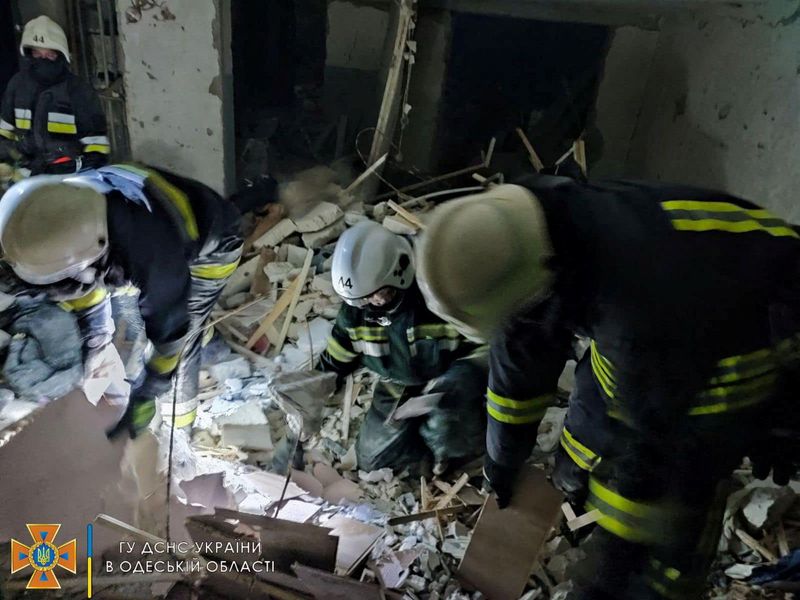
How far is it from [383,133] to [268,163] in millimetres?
1247

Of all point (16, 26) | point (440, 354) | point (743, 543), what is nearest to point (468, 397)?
point (440, 354)

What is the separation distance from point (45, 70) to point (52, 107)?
0.31m

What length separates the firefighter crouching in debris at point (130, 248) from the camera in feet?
7.26

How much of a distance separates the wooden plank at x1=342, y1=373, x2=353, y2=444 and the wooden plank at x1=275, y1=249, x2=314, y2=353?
85cm

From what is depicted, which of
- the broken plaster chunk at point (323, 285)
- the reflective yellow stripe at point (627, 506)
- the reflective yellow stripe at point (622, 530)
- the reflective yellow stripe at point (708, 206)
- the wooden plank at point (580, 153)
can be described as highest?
the reflective yellow stripe at point (708, 206)

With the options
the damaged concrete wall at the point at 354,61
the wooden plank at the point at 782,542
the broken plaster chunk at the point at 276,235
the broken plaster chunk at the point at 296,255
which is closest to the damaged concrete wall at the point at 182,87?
the broken plaster chunk at the point at 276,235

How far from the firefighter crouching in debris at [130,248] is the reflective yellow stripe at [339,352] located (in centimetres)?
74

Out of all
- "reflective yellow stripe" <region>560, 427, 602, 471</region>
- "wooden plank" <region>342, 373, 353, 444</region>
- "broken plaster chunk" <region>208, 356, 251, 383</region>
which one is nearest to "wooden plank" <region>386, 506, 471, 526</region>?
"reflective yellow stripe" <region>560, 427, 602, 471</region>

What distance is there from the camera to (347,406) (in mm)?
3896

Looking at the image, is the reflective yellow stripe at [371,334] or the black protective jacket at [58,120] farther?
the black protective jacket at [58,120]

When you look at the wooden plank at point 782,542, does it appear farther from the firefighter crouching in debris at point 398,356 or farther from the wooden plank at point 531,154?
the wooden plank at point 531,154

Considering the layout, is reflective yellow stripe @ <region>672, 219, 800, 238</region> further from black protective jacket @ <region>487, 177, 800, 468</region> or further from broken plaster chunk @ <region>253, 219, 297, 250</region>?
broken plaster chunk @ <region>253, 219, 297, 250</region>

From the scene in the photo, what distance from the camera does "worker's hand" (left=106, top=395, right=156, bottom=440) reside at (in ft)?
8.88

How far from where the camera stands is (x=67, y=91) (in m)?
4.92
